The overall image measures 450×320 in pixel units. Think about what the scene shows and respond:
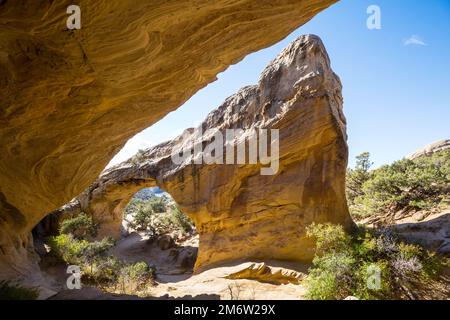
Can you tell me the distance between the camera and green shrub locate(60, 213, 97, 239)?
20.4 m

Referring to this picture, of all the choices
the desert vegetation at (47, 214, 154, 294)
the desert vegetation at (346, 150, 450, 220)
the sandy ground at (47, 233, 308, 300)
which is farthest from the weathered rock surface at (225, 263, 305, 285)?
the desert vegetation at (346, 150, 450, 220)

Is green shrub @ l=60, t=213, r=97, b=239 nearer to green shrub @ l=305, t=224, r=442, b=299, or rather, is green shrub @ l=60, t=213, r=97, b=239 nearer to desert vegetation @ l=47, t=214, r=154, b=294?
desert vegetation @ l=47, t=214, r=154, b=294

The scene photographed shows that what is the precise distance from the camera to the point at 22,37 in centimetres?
604

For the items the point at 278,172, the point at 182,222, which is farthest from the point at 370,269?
the point at 182,222

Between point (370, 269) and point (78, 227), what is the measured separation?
2024cm

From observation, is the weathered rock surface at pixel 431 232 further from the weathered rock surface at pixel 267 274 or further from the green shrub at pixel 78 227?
the green shrub at pixel 78 227

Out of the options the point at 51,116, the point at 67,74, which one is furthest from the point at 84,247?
the point at 67,74

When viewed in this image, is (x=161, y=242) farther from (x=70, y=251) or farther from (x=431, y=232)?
(x=431, y=232)

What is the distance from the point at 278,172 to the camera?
49.4ft

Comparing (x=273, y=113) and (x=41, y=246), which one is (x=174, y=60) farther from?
(x=41, y=246)

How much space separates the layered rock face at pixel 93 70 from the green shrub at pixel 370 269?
7706 millimetres

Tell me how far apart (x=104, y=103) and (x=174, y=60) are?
8.65ft

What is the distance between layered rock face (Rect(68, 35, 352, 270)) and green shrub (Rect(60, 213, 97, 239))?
8418 millimetres

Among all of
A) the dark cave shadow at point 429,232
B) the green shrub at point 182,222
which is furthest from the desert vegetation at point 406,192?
the green shrub at point 182,222
